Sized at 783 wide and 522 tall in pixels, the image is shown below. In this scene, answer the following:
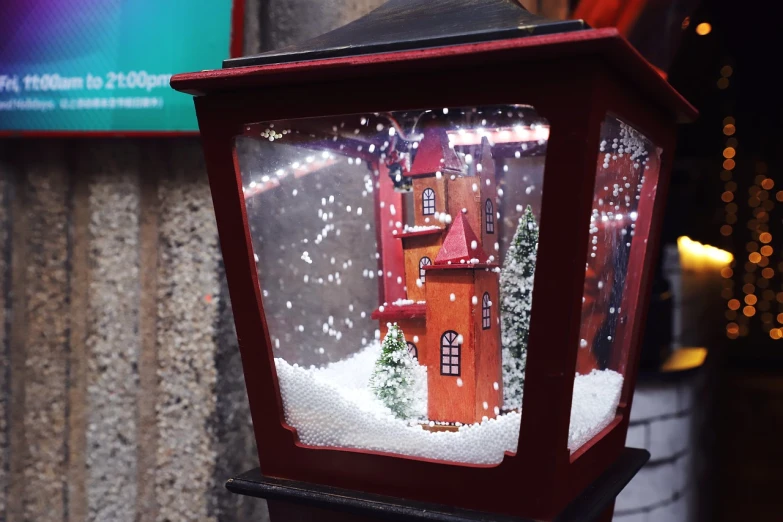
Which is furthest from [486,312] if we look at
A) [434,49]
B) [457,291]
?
[434,49]

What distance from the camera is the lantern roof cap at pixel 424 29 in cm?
57

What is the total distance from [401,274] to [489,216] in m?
0.13

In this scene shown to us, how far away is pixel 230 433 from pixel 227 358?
0.46ft

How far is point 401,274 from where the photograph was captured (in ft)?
2.50

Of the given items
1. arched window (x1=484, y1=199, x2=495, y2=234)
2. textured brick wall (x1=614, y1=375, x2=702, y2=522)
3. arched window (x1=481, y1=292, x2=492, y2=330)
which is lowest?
textured brick wall (x1=614, y1=375, x2=702, y2=522)

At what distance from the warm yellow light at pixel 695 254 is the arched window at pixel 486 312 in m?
1.55

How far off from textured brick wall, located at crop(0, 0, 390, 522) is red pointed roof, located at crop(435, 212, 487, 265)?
2.11 ft

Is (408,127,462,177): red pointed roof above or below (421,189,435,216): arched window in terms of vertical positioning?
above

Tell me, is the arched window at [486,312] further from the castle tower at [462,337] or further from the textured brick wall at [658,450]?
the textured brick wall at [658,450]

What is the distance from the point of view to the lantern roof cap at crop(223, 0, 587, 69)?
1.89ft

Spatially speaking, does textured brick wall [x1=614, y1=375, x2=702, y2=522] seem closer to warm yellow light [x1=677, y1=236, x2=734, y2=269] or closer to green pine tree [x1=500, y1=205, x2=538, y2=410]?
warm yellow light [x1=677, y1=236, x2=734, y2=269]

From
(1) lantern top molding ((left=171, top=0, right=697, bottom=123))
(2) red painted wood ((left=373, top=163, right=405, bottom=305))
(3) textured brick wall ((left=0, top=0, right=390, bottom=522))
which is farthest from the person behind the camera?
(3) textured brick wall ((left=0, top=0, right=390, bottom=522))

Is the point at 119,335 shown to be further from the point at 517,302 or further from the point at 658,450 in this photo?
the point at 658,450

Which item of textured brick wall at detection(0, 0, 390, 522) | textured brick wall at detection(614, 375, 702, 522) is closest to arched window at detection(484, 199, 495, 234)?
textured brick wall at detection(0, 0, 390, 522)
